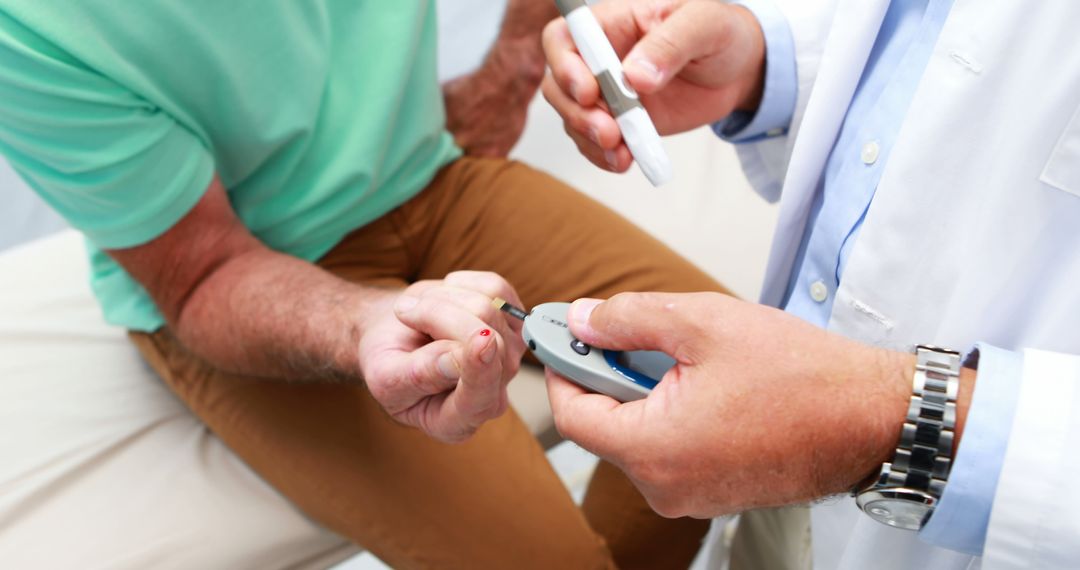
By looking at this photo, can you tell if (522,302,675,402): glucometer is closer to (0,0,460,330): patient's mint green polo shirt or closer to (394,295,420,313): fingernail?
(394,295,420,313): fingernail

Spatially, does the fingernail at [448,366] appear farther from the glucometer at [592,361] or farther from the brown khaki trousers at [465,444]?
the brown khaki trousers at [465,444]

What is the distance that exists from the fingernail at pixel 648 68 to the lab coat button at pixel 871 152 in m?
0.18

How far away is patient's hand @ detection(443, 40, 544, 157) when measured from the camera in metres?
1.31

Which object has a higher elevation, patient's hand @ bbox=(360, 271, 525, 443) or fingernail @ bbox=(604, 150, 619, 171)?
fingernail @ bbox=(604, 150, 619, 171)

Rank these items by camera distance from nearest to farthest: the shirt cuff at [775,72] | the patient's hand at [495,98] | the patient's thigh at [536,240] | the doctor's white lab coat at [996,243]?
the doctor's white lab coat at [996,243]
the shirt cuff at [775,72]
the patient's thigh at [536,240]
the patient's hand at [495,98]

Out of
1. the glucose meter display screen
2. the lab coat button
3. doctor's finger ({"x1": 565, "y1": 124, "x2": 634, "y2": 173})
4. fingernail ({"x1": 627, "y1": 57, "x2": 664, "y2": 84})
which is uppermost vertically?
fingernail ({"x1": 627, "y1": 57, "x2": 664, "y2": 84})

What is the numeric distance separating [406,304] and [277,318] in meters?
0.22

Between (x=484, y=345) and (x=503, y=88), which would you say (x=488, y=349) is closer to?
(x=484, y=345)

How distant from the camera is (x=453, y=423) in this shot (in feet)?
2.30

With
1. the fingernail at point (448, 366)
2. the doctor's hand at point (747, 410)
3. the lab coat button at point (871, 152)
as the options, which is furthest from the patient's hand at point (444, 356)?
the lab coat button at point (871, 152)

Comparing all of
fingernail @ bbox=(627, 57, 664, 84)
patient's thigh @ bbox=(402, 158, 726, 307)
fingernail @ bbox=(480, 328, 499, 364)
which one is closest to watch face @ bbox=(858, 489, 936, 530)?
fingernail @ bbox=(480, 328, 499, 364)

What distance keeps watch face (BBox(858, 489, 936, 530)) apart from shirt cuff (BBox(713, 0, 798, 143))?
43 centimetres

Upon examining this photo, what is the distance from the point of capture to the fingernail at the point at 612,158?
750 millimetres

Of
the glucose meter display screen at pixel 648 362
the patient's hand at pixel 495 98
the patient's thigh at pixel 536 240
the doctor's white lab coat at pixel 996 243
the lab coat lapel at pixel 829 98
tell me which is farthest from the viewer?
the patient's hand at pixel 495 98
